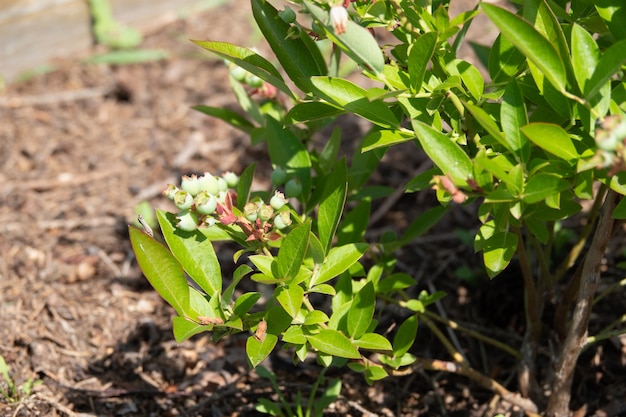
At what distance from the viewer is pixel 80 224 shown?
2.25 meters

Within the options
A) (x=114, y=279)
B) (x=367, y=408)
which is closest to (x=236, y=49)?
(x=367, y=408)

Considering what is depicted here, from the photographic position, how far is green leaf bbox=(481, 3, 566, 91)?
869 millimetres

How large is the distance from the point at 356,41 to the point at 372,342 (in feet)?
1.60

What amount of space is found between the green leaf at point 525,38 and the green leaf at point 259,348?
54cm

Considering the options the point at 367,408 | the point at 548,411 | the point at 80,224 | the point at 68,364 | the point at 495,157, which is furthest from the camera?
the point at 80,224

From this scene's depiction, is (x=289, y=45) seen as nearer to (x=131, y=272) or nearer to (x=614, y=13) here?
(x=614, y=13)

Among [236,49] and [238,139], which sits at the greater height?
[236,49]

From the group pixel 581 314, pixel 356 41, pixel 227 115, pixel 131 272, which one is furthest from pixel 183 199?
pixel 131 272

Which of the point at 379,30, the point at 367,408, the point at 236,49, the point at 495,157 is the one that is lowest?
the point at 367,408

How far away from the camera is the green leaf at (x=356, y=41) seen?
873 millimetres

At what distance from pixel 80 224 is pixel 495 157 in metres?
1.62

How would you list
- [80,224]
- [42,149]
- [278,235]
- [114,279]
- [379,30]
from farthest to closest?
[379,30] → [42,149] → [80,224] → [114,279] → [278,235]

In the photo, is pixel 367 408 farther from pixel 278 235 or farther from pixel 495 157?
pixel 495 157

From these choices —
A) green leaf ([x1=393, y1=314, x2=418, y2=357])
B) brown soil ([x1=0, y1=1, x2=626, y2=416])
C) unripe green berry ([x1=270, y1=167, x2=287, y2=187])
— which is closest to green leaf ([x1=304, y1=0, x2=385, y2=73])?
unripe green berry ([x1=270, y1=167, x2=287, y2=187])
